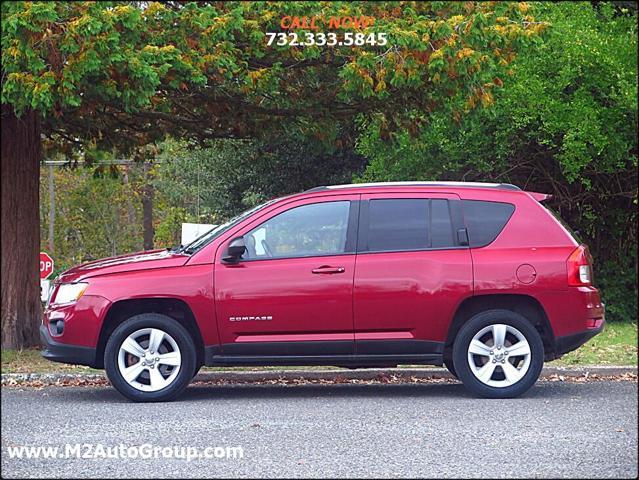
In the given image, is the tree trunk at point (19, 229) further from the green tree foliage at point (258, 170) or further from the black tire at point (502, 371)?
the green tree foliage at point (258, 170)

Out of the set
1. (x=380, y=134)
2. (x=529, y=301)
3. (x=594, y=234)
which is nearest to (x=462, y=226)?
(x=529, y=301)

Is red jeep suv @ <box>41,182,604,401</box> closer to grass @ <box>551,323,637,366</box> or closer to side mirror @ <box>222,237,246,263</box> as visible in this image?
side mirror @ <box>222,237,246,263</box>

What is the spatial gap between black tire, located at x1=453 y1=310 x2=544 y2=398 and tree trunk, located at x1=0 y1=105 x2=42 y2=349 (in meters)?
5.91

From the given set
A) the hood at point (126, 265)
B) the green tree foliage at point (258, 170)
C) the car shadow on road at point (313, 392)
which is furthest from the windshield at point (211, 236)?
the green tree foliage at point (258, 170)

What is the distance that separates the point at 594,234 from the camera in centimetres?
1672

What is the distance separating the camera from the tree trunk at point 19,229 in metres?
12.3

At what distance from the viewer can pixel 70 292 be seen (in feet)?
29.3

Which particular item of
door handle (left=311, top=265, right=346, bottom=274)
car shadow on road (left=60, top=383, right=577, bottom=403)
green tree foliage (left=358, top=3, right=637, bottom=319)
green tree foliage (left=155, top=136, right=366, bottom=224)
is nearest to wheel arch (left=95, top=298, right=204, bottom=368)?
car shadow on road (left=60, top=383, right=577, bottom=403)

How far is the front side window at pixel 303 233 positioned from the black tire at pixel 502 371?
1.29m

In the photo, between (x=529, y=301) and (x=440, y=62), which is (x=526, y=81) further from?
(x=529, y=301)

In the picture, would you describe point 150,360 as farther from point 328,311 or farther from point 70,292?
point 328,311

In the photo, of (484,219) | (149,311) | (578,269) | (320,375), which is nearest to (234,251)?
(149,311)

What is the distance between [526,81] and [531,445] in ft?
28.0

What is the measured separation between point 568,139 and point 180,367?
7.60 meters
